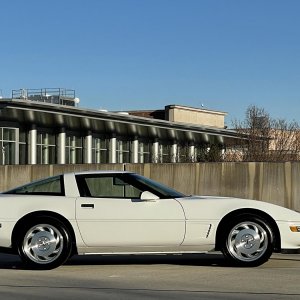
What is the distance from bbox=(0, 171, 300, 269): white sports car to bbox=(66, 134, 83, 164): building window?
3522cm

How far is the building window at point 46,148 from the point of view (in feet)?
137

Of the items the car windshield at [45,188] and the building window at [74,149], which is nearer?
the car windshield at [45,188]

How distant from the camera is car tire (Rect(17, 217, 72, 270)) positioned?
904 centimetres

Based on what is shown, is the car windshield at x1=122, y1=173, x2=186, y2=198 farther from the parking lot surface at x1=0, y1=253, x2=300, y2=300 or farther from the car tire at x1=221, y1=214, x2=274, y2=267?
the parking lot surface at x1=0, y1=253, x2=300, y2=300

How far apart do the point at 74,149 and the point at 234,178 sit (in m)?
30.4

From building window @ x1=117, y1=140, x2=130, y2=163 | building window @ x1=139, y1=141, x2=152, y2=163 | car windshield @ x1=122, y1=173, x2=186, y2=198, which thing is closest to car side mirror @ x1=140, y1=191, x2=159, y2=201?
car windshield @ x1=122, y1=173, x2=186, y2=198

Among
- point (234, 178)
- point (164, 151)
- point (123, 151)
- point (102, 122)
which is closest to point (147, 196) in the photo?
point (234, 178)

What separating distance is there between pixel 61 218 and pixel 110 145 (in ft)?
129

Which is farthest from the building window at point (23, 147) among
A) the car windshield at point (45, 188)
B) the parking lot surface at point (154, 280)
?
the car windshield at point (45, 188)

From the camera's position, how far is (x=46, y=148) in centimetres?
4247

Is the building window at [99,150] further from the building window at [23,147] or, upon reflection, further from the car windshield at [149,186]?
the car windshield at [149,186]

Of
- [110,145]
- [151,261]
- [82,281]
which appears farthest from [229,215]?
[110,145]

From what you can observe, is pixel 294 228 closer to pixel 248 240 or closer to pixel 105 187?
pixel 248 240

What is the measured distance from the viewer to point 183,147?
181 ft
